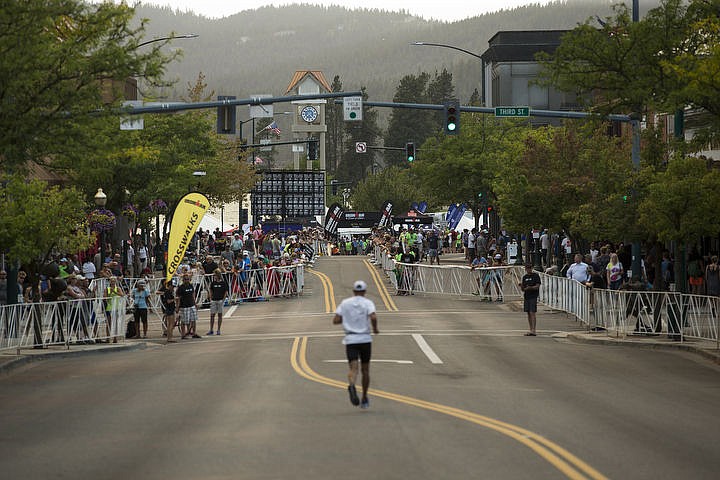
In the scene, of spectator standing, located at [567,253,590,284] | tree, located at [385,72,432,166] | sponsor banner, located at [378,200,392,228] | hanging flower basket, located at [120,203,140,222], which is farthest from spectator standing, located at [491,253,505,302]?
tree, located at [385,72,432,166]

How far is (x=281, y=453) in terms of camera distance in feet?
41.7

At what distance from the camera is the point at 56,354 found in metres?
26.5

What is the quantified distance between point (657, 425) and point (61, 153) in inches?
461

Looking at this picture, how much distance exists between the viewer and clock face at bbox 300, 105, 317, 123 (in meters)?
155

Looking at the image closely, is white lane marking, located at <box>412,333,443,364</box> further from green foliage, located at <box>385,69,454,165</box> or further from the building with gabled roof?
the building with gabled roof

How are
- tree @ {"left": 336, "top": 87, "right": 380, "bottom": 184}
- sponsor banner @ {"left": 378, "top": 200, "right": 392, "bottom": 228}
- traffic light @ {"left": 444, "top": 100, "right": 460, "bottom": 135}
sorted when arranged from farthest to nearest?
tree @ {"left": 336, "top": 87, "right": 380, "bottom": 184}
sponsor banner @ {"left": 378, "top": 200, "right": 392, "bottom": 228}
traffic light @ {"left": 444, "top": 100, "right": 460, "bottom": 135}

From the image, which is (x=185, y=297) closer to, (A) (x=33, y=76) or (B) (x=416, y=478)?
(A) (x=33, y=76)

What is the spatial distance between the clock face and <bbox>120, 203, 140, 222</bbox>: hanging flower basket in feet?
349

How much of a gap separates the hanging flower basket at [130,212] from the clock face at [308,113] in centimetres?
10640

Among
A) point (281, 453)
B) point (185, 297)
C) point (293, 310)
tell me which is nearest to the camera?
point (281, 453)

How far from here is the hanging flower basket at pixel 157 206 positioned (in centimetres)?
5103

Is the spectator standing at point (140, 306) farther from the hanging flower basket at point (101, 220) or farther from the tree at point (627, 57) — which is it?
the tree at point (627, 57)

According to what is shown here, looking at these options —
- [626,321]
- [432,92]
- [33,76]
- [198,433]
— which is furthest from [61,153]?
[432,92]

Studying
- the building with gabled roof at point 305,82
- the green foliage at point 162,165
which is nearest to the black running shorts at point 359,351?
the green foliage at point 162,165
